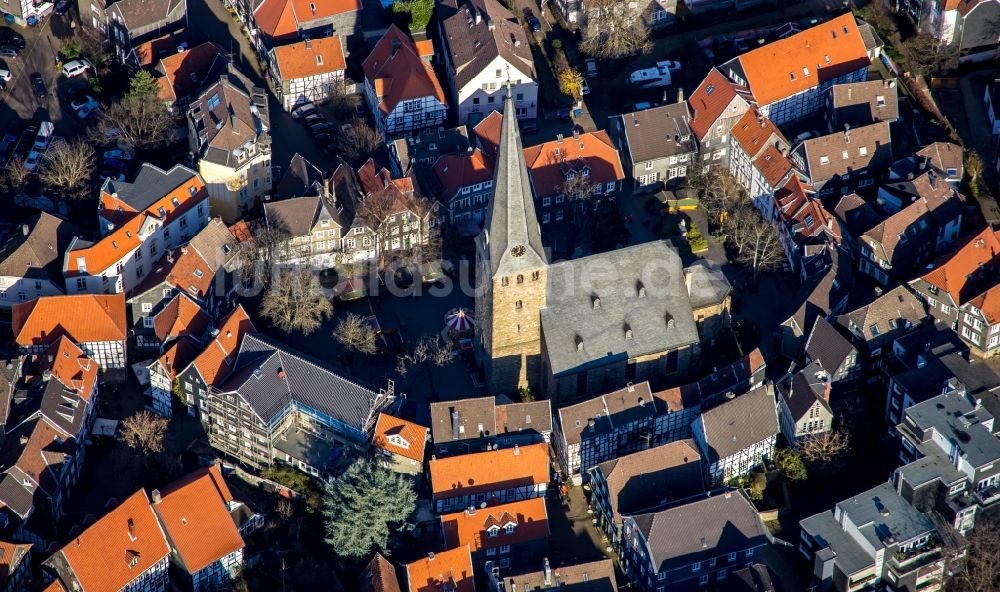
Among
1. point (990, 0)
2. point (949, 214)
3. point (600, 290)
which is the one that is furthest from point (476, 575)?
point (990, 0)

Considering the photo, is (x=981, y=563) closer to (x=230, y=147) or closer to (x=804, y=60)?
(x=804, y=60)

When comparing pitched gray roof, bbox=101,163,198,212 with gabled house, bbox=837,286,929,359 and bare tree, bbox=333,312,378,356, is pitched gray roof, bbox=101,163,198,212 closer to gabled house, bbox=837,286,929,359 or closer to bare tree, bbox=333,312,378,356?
bare tree, bbox=333,312,378,356

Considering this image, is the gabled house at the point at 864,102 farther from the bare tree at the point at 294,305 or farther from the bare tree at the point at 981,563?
the bare tree at the point at 294,305

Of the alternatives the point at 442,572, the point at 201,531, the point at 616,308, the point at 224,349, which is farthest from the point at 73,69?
the point at 442,572

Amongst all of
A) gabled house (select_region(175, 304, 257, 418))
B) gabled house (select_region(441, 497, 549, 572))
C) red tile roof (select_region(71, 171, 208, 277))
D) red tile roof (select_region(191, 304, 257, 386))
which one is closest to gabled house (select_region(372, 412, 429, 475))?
gabled house (select_region(441, 497, 549, 572))

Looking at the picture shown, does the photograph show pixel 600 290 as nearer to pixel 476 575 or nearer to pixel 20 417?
pixel 476 575

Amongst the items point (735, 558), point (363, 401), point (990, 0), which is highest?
point (990, 0)
